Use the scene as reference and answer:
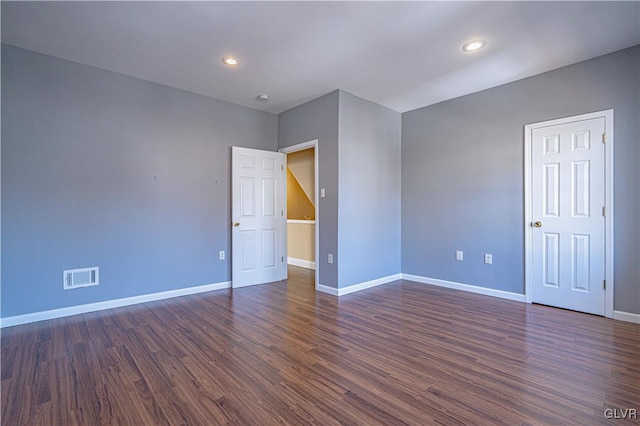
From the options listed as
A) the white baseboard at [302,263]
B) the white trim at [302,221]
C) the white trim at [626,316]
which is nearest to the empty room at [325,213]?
the white trim at [626,316]

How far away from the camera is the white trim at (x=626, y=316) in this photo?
9.70 ft

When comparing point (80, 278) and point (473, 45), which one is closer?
point (473, 45)

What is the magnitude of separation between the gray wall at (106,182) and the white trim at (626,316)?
4466 millimetres

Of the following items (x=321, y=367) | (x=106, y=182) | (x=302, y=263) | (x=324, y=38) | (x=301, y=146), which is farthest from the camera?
(x=302, y=263)

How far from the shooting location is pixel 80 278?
3291 mm

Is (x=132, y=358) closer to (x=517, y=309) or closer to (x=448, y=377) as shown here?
(x=448, y=377)

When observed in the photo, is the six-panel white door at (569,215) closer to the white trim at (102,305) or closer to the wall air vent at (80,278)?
the white trim at (102,305)

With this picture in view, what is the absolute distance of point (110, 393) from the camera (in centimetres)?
187

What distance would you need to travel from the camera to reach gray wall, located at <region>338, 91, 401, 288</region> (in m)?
4.07

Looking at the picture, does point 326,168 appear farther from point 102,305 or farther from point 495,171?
point 102,305

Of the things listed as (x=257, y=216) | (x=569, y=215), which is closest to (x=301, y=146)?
(x=257, y=216)

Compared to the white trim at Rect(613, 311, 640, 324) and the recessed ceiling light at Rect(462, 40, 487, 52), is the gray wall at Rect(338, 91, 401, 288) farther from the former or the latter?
the white trim at Rect(613, 311, 640, 324)

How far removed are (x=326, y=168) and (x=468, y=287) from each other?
248 cm

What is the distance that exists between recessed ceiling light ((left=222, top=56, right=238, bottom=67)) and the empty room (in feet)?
0.24
